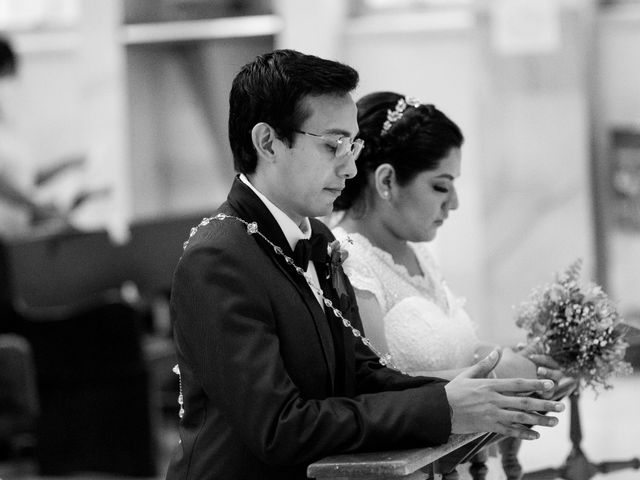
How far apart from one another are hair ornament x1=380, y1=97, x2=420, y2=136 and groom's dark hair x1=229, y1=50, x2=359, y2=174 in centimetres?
77

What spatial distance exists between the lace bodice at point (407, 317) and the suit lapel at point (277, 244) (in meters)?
0.68

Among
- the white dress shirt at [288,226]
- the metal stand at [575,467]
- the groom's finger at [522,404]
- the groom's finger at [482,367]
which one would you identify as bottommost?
the metal stand at [575,467]

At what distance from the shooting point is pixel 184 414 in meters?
2.51

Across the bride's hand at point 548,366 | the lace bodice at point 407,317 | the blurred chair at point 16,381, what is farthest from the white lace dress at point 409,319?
the blurred chair at point 16,381

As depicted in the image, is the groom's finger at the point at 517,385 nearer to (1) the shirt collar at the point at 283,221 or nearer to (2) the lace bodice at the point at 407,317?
(1) the shirt collar at the point at 283,221

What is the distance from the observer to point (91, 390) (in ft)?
A: 21.5

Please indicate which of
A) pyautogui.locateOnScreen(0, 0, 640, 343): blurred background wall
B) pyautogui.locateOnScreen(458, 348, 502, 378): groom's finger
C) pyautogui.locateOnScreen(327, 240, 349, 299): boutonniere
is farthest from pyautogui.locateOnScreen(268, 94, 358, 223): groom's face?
pyautogui.locateOnScreen(0, 0, 640, 343): blurred background wall

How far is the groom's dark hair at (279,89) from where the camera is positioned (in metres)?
2.50

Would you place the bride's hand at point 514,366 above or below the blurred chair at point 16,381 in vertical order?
above

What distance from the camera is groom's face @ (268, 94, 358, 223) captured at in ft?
8.23

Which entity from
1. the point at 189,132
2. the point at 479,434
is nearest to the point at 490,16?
the point at 189,132

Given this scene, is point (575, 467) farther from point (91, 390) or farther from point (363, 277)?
point (91, 390)

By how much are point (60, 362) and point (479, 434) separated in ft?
13.5

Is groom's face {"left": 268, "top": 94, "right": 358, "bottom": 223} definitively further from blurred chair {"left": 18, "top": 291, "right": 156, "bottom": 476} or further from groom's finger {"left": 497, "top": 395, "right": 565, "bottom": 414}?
blurred chair {"left": 18, "top": 291, "right": 156, "bottom": 476}
